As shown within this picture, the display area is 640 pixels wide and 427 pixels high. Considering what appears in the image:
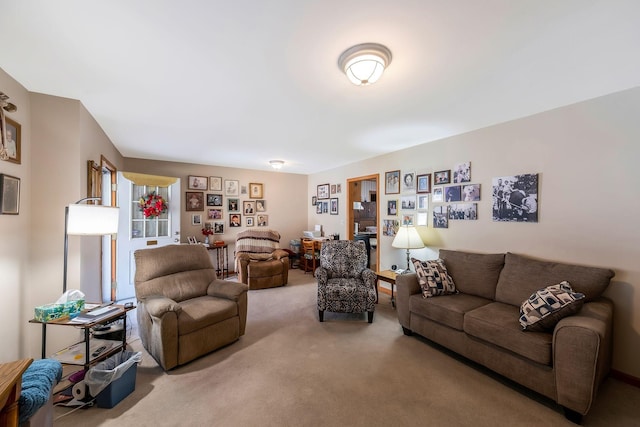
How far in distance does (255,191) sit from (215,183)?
93cm

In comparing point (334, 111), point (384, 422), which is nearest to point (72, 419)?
point (384, 422)

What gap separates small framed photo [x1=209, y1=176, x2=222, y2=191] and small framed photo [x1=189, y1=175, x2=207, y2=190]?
12cm

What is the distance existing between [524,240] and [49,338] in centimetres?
471

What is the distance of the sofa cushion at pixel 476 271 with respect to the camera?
8.85 feet

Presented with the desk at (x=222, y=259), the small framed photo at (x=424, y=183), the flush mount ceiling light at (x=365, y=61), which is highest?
the flush mount ceiling light at (x=365, y=61)

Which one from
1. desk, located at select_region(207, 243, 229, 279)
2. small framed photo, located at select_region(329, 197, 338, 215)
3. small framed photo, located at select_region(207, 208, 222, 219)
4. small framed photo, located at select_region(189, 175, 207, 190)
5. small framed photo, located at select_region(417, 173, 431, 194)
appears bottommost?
desk, located at select_region(207, 243, 229, 279)

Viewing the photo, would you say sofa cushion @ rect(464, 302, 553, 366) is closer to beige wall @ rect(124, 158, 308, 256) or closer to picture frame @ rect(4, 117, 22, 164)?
picture frame @ rect(4, 117, 22, 164)

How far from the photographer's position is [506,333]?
6.54 ft

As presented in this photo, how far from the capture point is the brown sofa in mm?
1644

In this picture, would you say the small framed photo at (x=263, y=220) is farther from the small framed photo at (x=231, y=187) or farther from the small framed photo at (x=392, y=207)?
the small framed photo at (x=392, y=207)

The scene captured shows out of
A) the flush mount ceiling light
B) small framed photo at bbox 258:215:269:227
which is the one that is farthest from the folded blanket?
small framed photo at bbox 258:215:269:227

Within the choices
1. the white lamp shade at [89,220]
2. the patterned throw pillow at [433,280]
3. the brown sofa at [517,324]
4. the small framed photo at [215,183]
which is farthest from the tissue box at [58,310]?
the small framed photo at [215,183]

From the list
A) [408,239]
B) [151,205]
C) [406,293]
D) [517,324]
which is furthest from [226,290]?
[151,205]

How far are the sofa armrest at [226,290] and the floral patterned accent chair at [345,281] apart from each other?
1.02m
